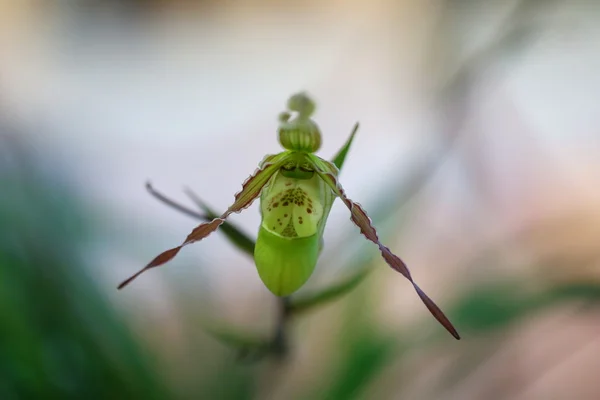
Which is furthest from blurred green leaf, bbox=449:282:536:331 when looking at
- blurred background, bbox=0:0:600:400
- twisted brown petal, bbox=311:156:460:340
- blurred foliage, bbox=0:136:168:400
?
blurred foliage, bbox=0:136:168:400

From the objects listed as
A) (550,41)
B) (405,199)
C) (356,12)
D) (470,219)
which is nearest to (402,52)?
(356,12)

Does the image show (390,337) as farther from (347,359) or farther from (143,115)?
(143,115)

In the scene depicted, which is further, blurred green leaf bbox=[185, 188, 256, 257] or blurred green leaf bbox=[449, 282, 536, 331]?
blurred green leaf bbox=[449, 282, 536, 331]

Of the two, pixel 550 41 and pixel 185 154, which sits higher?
pixel 550 41

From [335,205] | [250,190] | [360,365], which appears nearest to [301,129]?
[250,190]

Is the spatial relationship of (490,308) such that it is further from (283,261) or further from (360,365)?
(283,261)

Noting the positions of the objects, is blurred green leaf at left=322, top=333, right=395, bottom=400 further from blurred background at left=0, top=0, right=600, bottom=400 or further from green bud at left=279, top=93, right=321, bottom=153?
green bud at left=279, top=93, right=321, bottom=153
